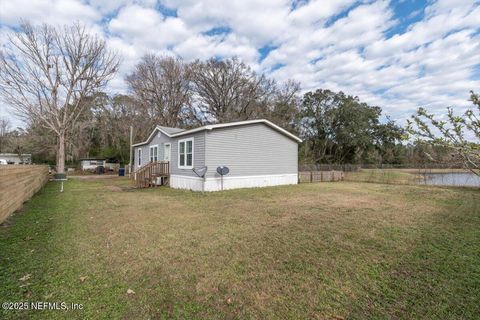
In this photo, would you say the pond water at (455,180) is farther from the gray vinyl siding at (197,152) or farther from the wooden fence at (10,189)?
the wooden fence at (10,189)

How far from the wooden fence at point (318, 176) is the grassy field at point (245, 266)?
9.23 metres

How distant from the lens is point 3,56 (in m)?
15.8

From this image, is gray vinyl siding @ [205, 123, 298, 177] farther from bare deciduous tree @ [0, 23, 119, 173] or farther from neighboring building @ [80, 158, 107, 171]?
neighboring building @ [80, 158, 107, 171]

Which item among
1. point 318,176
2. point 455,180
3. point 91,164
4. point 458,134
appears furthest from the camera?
point 91,164

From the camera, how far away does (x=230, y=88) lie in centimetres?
2727

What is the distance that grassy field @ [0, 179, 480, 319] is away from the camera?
7.25 ft

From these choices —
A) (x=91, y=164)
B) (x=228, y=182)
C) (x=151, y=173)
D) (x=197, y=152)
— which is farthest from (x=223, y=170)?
(x=91, y=164)

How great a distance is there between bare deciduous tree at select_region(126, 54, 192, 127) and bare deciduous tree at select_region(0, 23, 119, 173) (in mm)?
7582

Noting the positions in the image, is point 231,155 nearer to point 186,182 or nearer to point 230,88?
point 186,182

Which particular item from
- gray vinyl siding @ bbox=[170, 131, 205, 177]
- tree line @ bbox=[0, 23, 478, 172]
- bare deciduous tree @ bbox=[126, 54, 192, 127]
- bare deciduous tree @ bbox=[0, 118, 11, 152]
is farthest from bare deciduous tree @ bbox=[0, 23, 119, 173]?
bare deciduous tree @ bbox=[0, 118, 11, 152]

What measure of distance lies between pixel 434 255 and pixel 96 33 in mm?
21576

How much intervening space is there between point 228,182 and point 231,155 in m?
1.23

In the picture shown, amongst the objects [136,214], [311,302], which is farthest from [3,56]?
[311,302]

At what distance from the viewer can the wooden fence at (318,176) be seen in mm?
14833
